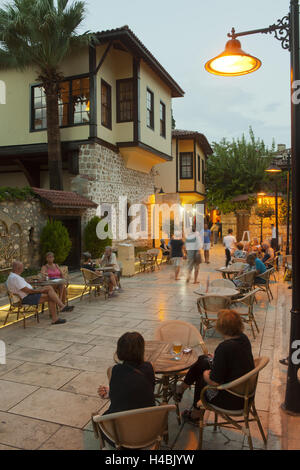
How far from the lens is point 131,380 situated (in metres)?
2.79

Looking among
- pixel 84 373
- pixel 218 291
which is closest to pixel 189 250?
pixel 218 291

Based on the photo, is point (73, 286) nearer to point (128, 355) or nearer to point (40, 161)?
point (40, 161)

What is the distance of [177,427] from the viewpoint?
3598 mm

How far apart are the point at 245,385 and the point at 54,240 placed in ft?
29.5

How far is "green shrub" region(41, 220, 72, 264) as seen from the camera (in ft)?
36.8

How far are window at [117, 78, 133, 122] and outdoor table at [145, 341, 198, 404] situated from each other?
43.2ft

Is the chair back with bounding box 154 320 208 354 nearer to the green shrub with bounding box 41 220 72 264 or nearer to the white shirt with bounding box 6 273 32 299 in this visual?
the white shirt with bounding box 6 273 32 299

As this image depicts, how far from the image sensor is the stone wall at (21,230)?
10.0 meters

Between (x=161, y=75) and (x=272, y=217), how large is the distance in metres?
11.6

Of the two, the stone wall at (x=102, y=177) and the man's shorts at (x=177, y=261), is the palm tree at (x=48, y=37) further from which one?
the man's shorts at (x=177, y=261)

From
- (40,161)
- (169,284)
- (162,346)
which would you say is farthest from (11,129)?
(162,346)

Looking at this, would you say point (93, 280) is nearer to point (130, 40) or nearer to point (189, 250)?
point (189, 250)

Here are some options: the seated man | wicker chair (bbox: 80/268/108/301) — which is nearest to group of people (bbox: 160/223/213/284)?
wicker chair (bbox: 80/268/108/301)

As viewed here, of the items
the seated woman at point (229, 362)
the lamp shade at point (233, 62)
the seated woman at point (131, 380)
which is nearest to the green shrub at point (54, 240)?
the lamp shade at point (233, 62)
